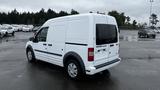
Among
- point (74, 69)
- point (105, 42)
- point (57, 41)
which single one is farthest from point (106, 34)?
point (57, 41)

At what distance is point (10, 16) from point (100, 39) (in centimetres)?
8176

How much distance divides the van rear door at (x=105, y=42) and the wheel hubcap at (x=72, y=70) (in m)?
0.83

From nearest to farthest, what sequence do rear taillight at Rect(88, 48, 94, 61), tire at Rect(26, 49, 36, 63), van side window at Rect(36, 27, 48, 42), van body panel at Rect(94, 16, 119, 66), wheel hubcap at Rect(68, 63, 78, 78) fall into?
1. rear taillight at Rect(88, 48, 94, 61)
2. van body panel at Rect(94, 16, 119, 66)
3. wheel hubcap at Rect(68, 63, 78, 78)
4. van side window at Rect(36, 27, 48, 42)
5. tire at Rect(26, 49, 36, 63)

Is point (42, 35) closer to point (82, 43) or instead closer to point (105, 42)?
point (82, 43)

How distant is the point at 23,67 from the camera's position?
6820 millimetres

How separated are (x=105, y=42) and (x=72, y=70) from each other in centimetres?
153

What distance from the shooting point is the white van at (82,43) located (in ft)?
15.6

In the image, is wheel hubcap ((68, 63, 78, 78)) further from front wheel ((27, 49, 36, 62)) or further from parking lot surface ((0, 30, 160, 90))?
front wheel ((27, 49, 36, 62))

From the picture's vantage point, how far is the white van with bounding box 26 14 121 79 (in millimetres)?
4758

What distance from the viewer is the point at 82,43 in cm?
484

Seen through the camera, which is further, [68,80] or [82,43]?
[68,80]

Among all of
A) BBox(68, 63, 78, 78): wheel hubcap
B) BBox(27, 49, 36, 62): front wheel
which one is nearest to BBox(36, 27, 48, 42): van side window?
BBox(27, 49, 36, 62): front wheel

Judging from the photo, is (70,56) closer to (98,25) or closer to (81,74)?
(81,74)

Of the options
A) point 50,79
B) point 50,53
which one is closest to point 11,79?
point 50,79
